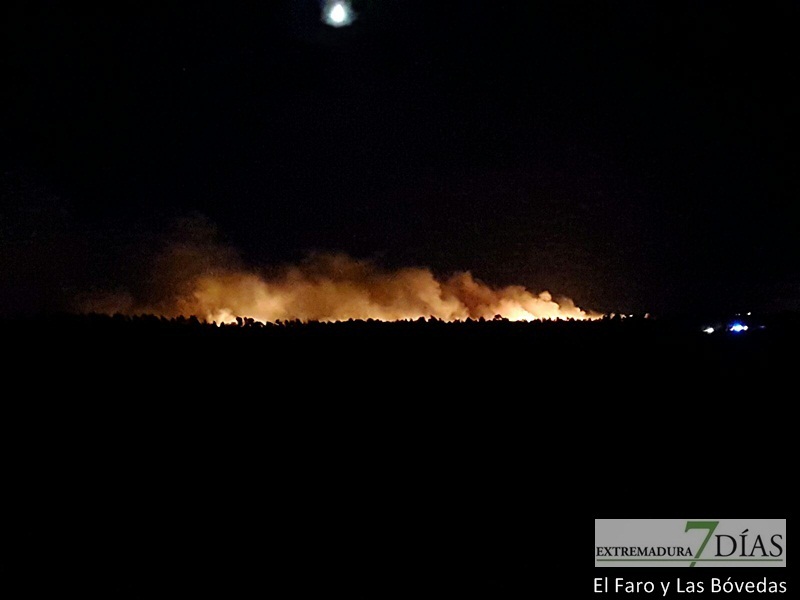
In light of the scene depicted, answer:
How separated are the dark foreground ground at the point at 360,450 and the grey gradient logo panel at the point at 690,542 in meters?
0.21

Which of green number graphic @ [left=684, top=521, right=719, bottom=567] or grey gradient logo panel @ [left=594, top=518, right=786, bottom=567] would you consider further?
green number graphic @ [left=684, top=521, right=719, bottom=567]

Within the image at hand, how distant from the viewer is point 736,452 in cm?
669

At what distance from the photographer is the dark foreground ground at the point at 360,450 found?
4.93 metres

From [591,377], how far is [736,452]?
6.10 ft

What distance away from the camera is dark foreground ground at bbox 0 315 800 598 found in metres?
4.93

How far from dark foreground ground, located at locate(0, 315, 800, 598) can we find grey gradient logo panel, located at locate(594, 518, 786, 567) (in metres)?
0.21

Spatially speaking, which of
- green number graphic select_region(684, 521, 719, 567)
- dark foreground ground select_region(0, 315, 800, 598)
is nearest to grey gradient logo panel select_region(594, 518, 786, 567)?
green number graphic select_region(684, 521, 719, 567)

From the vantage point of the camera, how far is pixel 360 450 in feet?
21.1

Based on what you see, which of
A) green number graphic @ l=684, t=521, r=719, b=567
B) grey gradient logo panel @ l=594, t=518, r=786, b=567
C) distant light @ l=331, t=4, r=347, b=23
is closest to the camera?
grey gradient logo panel @ l=594, t=518, r=786, b=567

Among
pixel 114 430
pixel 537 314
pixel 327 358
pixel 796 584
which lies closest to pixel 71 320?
pixel 114 430

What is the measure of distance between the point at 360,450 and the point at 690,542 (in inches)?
136

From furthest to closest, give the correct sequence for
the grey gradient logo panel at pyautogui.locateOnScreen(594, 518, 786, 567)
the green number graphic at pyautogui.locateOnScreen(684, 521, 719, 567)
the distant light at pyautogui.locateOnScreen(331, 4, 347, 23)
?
the distant light at pyautogui.locateOnScreen(331, 4, 347, 23) → the green number graphic at pyautogui.locateOnScreen(684, 521, 719, 567) → the grey gradient logo panel at pyautogui.locateOnScreen(594, 518, 786, 567)

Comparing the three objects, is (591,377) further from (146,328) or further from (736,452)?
(146,328)

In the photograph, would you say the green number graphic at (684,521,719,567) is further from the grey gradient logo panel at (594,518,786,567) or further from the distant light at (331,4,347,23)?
the distant light at (331,4,347,23)
